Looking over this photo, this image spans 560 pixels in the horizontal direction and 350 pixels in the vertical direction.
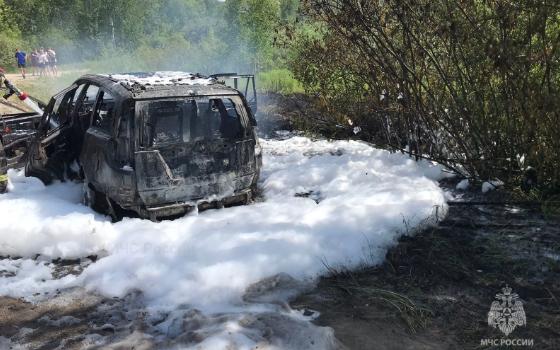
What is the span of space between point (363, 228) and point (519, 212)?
1.98 meters

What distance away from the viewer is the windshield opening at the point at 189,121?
201 inches

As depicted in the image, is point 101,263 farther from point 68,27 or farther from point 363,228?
point 68,27

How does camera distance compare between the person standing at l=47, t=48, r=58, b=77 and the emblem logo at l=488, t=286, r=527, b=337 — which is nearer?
the emblem logo at l=488, t=286, r=527, b=337

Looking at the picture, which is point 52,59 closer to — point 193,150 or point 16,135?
point 16,135

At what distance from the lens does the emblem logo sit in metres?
3.44

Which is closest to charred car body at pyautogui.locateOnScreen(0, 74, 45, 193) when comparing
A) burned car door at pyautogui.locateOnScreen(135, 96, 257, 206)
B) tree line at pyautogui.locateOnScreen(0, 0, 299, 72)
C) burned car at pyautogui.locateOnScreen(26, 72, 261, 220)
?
burned car at pyautogui.locateOnScreen(26, 72, 261, 220)

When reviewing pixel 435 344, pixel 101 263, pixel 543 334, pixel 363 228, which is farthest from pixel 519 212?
pixel 101 263

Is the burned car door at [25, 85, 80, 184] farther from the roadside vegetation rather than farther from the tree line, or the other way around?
the tree line

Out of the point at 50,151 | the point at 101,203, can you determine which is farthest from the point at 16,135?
the point at 101,203

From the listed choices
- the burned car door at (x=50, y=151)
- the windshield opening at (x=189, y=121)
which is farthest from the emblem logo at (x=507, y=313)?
the burned car door at (x=50, y=151)

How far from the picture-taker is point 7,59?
1283 inches

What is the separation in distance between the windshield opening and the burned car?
1cm

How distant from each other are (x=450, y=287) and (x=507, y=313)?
0.55 meters

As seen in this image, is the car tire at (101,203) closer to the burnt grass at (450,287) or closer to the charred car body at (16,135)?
the charred car body at (16,135)
